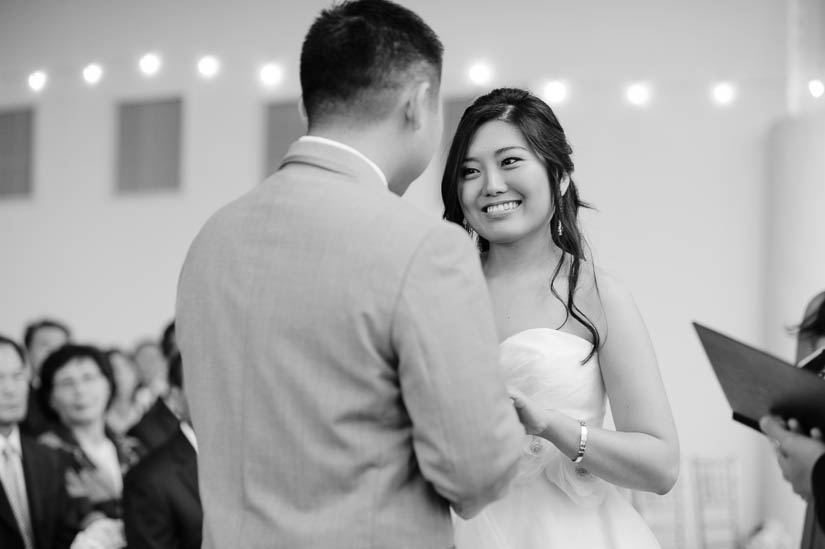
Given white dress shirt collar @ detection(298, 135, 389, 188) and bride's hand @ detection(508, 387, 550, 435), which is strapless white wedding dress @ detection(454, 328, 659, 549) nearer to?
bride's hand @ detection(508, 387, 550, 435)

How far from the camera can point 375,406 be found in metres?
1.52

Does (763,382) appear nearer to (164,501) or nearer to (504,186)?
(504,186)

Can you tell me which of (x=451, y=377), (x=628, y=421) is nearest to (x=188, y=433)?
(x=628, y=421)

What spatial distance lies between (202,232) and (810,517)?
1849 mm

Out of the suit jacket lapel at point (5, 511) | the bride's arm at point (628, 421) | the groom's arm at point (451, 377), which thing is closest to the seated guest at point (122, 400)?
the suit jacket lapel at point (5, 511)

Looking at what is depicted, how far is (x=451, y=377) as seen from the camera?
4.81ft

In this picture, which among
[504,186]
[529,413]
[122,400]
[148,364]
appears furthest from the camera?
[148,364]

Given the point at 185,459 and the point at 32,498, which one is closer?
the point at 185,459

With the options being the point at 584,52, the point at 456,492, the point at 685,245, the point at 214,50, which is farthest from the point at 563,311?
the point at 214,50

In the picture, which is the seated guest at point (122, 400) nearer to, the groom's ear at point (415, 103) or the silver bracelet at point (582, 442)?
the silver bracelet at point (582, 442)

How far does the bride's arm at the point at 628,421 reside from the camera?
1994 millimetres

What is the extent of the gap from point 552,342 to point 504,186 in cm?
35

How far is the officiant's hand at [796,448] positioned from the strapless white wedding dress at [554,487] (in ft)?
1.10

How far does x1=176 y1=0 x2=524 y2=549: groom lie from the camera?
4.86 feet
